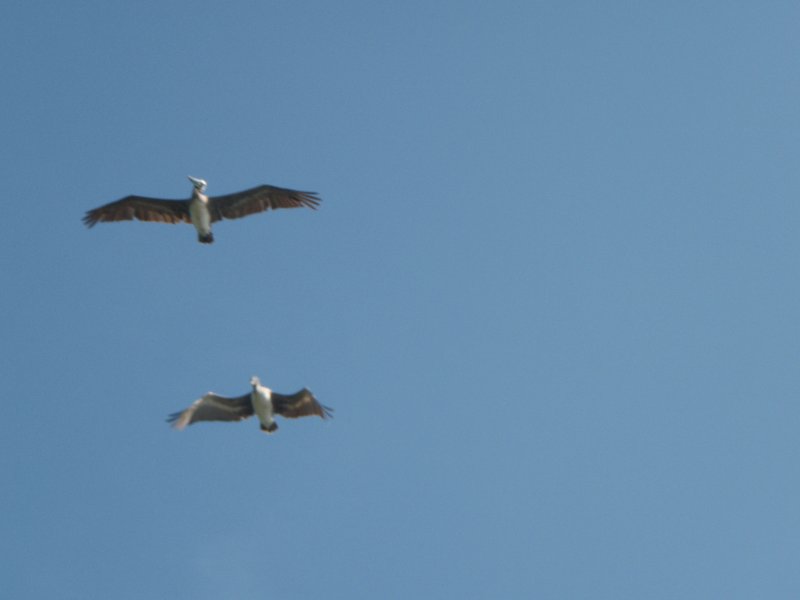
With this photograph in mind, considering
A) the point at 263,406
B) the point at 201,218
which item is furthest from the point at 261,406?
the point at 201,218

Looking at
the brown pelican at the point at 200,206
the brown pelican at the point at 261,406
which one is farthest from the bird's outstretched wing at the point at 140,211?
the brown pelican at the point at 261,406

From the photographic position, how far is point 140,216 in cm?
3878

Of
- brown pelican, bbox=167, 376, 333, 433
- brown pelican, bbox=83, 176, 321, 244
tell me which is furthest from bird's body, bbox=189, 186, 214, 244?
brown pelican, bbox=167, 376, 333, 433

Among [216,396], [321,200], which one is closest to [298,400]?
[216,396]

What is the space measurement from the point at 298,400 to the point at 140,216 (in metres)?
8.31

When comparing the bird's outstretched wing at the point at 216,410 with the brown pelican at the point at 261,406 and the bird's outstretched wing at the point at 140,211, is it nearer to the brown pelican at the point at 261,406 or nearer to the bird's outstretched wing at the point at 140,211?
the brown pelican at the point at 261,406

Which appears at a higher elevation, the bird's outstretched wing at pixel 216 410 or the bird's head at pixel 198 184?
the bird's head at pixel 198 184

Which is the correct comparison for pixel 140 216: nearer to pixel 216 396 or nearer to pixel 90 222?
pixel 90 222

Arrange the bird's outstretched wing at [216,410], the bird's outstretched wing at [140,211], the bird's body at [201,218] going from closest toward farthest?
the bird's outstretched wing at [216,410] → the bird's body at [201,218] → the bird's outstretched wing at [140,211]

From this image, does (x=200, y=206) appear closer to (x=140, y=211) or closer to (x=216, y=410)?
(x=140, y=211)

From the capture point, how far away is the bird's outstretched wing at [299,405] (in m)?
35.4

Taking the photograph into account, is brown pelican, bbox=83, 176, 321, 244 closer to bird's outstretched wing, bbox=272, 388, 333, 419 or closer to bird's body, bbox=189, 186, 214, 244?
bird's body, bbox=189, 186, 214, 244

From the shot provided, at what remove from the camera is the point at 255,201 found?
3897 cm

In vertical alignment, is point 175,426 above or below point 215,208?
below
